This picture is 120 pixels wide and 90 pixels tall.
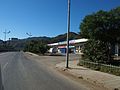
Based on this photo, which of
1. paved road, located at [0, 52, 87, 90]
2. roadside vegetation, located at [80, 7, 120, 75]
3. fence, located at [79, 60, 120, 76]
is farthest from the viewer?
roadside vegetation, located at [80, 7, 120, 75]

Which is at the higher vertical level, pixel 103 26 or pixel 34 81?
pixel 103 26

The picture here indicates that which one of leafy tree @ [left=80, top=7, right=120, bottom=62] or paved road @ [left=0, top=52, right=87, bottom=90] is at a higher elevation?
leafy tree @ [left=80, top=7, right=120, bottom=62]

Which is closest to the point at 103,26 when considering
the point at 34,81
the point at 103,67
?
the point at 103,67

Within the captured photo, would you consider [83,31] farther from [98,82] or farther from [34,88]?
[34,88]

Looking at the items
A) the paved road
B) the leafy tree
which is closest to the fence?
the paved road

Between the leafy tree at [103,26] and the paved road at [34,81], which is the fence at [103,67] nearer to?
the paved road at [34,81]

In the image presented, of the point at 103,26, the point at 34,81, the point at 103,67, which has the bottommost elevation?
the point at 34,81

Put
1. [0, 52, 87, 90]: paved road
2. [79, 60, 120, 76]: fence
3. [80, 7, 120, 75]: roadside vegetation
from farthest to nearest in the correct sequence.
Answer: [80, 7, 120, 75]: roadside vegetation, [79, 60, 120, 76]: fence, [0, 52, 87, 90]: paved road

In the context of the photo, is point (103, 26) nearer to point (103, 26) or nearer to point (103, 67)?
point (103, 26)

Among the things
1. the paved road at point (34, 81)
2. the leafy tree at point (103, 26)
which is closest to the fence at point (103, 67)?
the paved road at point (34, 81)

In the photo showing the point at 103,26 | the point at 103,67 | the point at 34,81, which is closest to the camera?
the point at 34,81

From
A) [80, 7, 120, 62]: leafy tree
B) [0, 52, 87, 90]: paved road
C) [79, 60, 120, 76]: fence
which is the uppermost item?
[80, 7, 120, 62]: leafy tree

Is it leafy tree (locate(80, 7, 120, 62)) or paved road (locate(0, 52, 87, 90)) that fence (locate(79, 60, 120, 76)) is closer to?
paved road (locate(0, 52, 87, 90))

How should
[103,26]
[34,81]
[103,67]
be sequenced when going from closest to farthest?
[34,81]
[103,67]
[103,26]
